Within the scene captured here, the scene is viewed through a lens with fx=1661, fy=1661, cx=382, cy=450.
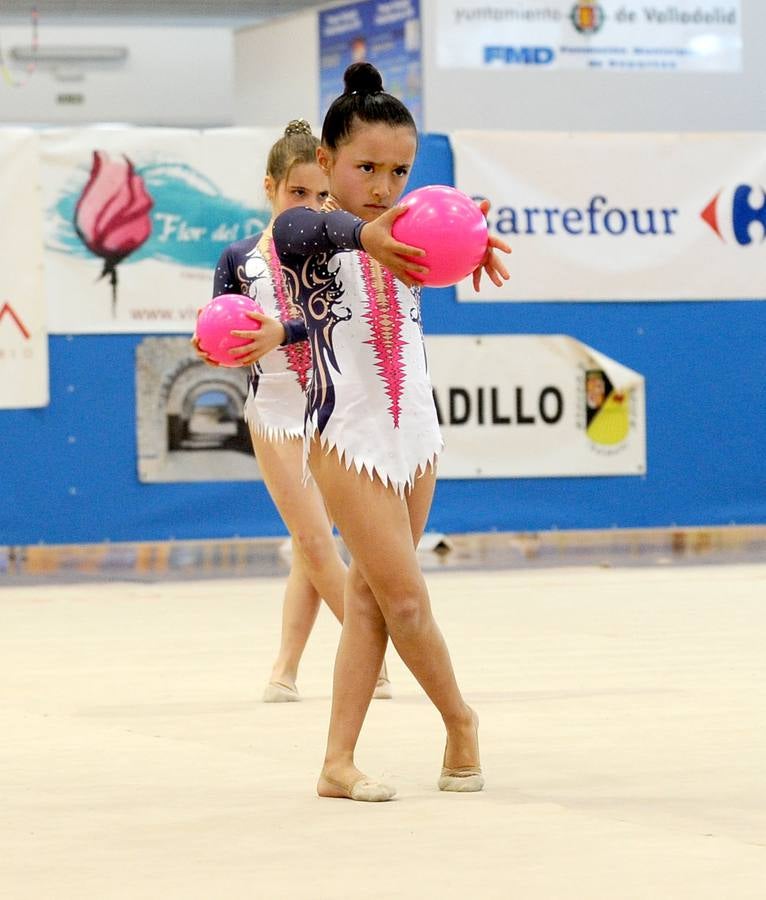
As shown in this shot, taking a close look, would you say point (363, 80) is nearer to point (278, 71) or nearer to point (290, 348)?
point (290, 348)

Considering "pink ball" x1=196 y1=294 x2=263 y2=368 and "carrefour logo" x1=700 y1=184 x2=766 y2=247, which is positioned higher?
"carrefour logo" x1=700 y1=184 x2=766 y2=247

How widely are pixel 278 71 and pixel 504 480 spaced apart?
7.75m

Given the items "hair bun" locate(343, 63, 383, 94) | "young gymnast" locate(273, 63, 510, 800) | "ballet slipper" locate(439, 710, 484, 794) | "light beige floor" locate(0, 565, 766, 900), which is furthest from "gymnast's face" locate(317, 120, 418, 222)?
"light beige floor" locate(0, 565, 766, 900)

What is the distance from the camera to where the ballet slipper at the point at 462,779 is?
3439 millimetres

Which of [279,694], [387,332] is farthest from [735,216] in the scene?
[387,332]

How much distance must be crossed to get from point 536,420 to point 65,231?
8.64 feet

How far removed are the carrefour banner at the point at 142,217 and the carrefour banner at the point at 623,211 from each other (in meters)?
1.20

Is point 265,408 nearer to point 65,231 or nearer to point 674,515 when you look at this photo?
point 65,231

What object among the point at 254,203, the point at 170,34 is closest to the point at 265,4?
the point at 170,34

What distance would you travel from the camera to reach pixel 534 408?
880 cm

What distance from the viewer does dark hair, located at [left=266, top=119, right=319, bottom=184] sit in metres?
4.72

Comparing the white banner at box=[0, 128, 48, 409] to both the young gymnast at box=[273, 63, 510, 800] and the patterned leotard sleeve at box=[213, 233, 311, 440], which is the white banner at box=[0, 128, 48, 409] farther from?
the young gymnast at box=[273, 63, 510, 800]

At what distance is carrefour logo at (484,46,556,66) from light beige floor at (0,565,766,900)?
7.77 m

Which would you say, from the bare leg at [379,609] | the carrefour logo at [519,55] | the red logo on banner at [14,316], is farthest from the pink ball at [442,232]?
the carrefour logo at [519,55]
